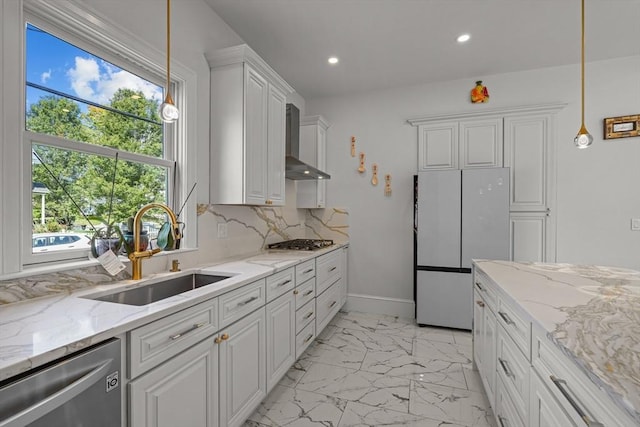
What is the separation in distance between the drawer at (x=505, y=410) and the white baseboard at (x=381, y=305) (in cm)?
208

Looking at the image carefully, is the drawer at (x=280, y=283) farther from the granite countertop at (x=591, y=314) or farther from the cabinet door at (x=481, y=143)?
the cabinet door at (x=481, y=143)

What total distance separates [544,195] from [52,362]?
4.00 m

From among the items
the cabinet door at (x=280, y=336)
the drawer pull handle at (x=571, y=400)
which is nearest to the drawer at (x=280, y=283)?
the cabinet door at (x=280, y=336)

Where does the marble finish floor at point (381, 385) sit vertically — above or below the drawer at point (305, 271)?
below

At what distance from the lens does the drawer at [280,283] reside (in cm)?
197

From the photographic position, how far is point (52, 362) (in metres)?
0.83

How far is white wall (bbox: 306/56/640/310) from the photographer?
310 centimetres

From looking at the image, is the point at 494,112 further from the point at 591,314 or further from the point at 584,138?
the point at 591,314

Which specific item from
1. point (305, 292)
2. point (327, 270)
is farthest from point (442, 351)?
point (305, 292)

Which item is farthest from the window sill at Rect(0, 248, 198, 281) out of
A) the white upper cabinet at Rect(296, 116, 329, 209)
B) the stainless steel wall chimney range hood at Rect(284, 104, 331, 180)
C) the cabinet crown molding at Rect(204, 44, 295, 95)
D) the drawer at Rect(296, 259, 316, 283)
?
the white upper cabinet at Rect(296, 116, 329, 209)

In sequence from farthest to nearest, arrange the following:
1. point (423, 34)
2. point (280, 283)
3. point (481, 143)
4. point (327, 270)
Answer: point (481, 143), point (327, 270), point (423, 34), point (280, 283)

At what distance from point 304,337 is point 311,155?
219 centimetres

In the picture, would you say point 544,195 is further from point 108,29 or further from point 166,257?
point 108,29

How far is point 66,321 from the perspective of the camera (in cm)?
102
